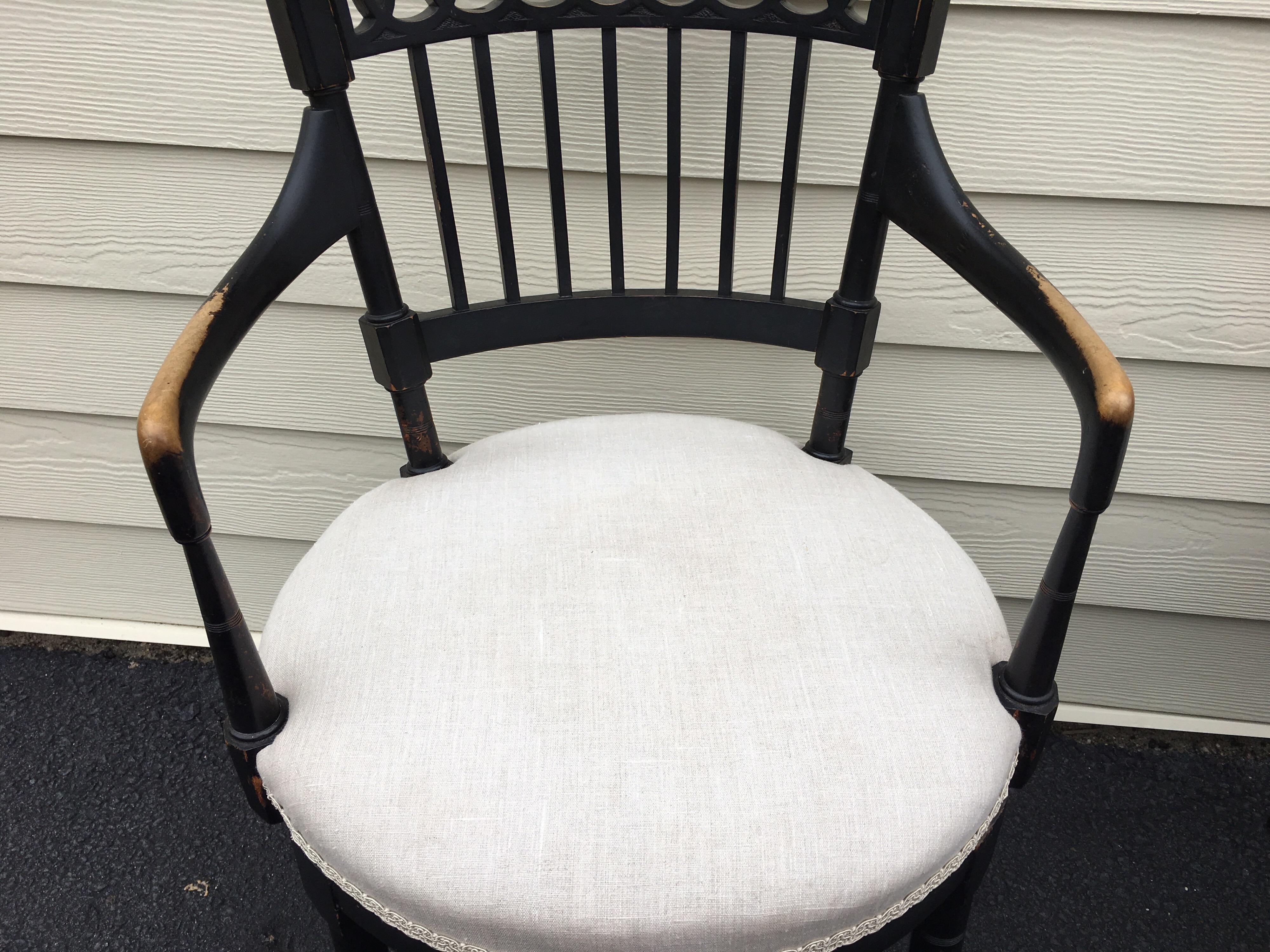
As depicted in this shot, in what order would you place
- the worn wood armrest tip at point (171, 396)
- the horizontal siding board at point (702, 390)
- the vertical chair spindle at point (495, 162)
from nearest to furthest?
the worn wood armrest tip at point (171, 396) → the vertical chair spindle at point (495, 162) → the horizontal siding board at point (702, 390)

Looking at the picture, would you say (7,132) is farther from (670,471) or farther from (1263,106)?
(1263,106)

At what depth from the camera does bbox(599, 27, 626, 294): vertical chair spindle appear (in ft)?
2.50

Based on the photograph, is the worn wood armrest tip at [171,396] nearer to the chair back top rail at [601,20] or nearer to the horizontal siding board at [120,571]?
the chair back top rail at [601,20]

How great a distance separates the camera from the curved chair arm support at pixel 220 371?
21.3 inches

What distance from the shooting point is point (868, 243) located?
2.51 ft

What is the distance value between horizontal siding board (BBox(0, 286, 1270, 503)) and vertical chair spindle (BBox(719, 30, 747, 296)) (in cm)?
25

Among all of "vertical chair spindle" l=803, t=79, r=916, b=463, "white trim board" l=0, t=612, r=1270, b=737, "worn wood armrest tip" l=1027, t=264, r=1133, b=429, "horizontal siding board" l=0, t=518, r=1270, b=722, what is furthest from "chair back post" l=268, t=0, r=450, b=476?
"white trim board" l=0, t=612, r=1270, b=737

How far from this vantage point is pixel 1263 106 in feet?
2.89

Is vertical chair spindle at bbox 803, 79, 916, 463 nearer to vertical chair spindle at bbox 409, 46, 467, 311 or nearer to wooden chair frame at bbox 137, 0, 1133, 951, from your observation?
wooden chair frame at bbox 137, 0, 1133, 951

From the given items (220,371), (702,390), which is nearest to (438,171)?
(220,371)

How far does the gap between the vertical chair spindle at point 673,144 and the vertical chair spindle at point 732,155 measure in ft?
0.14

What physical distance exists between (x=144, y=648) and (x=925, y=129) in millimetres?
1452

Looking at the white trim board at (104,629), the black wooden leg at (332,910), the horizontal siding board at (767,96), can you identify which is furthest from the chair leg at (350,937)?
the white trim board at (104,629)

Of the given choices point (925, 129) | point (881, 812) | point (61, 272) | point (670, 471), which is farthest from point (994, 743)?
point (61, 272)
